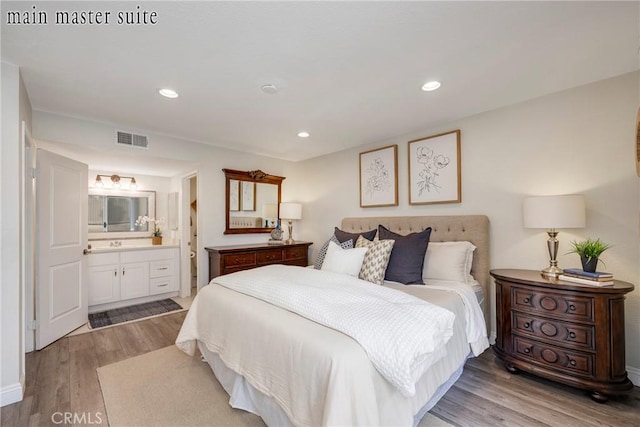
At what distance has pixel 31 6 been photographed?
148 cm

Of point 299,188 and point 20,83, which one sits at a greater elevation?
point 20,83

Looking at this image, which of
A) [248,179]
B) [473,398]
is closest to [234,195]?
[248,179]

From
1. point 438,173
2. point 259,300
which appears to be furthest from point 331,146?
point 259,300

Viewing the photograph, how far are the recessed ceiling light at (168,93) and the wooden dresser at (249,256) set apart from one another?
190cm

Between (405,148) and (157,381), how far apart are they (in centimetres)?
350

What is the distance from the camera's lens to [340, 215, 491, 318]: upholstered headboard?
2818 millimetres

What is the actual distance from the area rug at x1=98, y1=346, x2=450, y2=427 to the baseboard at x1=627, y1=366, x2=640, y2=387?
1638 millimetres

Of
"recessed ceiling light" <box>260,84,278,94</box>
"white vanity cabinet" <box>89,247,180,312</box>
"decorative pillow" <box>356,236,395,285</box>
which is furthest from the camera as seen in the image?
"white vanity cabinet" <box>89,247,180,312</box>

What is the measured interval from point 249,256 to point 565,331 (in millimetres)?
3356

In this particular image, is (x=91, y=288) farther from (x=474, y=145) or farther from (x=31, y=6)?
(x=474, y=145)

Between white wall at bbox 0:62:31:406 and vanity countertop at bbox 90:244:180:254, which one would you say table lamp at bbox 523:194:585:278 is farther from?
vanity countertop at bbox 90:244:180:254

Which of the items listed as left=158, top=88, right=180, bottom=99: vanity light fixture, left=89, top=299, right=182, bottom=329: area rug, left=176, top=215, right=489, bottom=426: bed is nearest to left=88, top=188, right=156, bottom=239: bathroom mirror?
left=89, top=299, right=182, bottom=329: area rug

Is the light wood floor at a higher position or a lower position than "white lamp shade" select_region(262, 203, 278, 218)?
lower

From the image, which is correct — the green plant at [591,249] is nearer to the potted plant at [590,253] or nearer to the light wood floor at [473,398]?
the potted plant at [590,253]
